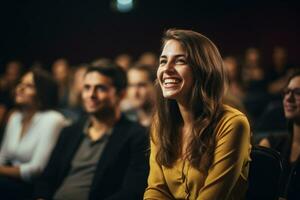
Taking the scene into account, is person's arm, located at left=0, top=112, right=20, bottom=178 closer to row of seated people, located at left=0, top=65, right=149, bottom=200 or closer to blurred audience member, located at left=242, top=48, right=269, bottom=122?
row of seated people, located at left=0, top=65, right=149, bottom=200

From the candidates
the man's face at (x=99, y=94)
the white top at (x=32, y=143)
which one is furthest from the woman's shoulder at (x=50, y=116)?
the man's face at (x=99, y=94)

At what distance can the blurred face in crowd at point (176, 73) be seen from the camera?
1840 millimetres

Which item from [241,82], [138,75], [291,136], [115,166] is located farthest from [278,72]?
[115,166]

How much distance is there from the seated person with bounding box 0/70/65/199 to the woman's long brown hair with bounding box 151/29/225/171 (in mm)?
1279

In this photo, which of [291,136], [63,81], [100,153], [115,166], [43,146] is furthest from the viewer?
[63,81]

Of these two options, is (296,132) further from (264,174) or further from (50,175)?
(50,175)

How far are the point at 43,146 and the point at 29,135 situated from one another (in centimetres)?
19

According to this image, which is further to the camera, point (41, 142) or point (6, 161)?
point (6, 161)

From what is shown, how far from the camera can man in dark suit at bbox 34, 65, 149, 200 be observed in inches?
94.2

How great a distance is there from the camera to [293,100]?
236 centimetres

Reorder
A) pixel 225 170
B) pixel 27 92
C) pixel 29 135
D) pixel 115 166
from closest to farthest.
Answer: pixel 225 170 < pixel 115 166 < pixel 29 135 < pixel 27 92

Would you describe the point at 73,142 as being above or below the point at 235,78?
above

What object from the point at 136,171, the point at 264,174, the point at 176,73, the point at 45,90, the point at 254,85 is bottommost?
the point at 254,85

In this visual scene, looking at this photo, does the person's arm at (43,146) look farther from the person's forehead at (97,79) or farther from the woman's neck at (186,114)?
the woman's neck at (186,114)
